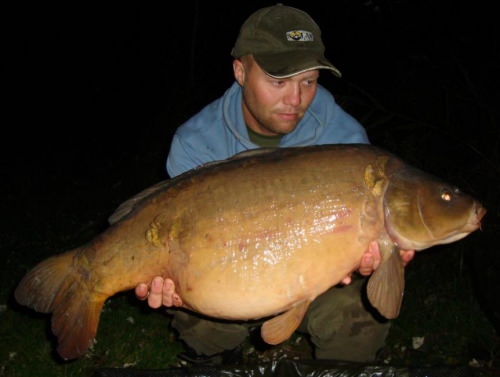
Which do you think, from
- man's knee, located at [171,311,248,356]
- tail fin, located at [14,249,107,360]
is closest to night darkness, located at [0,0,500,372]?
man's knee, located at [171,311,248,356]

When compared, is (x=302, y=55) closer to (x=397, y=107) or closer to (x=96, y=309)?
(x=96, y=309)

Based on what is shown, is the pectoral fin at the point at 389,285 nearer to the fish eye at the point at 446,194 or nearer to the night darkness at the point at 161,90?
the fish eye at the point at 446,194

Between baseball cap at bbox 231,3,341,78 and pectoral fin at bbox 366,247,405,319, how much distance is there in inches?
31.0

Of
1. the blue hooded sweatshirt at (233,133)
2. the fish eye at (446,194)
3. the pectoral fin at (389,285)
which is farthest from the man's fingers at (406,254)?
the blue hooded sweatshirt at (233,133)

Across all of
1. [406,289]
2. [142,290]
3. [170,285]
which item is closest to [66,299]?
[142,290]

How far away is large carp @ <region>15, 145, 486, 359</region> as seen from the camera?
1.74 metres

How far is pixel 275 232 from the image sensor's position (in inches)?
68.9

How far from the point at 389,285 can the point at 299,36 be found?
1.06 meters

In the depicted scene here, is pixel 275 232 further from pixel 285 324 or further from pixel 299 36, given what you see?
pixel 299 36

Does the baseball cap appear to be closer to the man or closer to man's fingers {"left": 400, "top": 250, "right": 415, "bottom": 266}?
the man

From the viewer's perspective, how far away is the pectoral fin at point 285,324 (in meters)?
1.80

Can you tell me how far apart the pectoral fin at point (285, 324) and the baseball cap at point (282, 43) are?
89 centimetres

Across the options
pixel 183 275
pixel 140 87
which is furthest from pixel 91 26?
pixel 183 275

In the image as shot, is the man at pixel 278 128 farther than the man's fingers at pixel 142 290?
Yes
